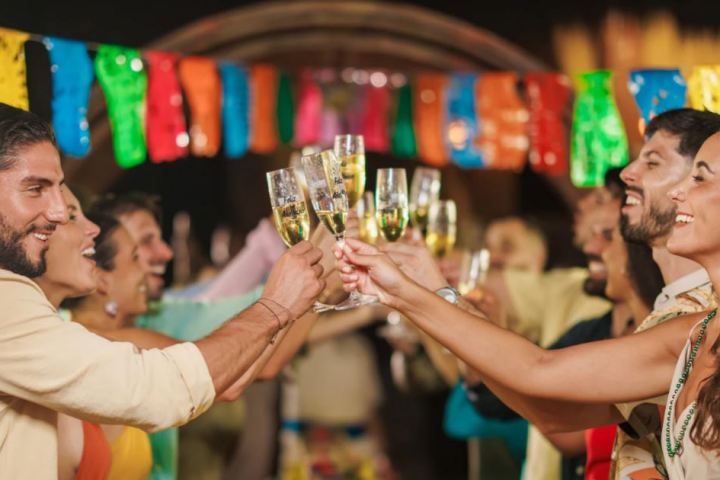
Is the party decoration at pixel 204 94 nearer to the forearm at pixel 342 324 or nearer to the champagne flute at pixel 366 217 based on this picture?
the forearm at pixel 342 324

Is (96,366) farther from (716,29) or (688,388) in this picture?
(716,29)

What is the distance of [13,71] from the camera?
3137 mm

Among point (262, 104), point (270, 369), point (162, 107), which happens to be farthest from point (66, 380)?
point (262, 104)

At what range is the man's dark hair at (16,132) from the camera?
241 cm

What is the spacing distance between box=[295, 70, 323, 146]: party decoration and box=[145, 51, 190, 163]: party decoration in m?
1.98

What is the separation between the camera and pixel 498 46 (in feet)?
20.8

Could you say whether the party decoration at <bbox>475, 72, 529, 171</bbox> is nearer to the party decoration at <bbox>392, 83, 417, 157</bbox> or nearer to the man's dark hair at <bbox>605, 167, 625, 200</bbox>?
the party decoration at <bbox>392, 83, 417, 157</bbox>

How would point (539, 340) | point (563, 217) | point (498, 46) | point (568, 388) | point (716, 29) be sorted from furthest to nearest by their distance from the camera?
point (563, 217)
point (498, 46)
point (716, 29)
point (539, 340)
point (568, 388)

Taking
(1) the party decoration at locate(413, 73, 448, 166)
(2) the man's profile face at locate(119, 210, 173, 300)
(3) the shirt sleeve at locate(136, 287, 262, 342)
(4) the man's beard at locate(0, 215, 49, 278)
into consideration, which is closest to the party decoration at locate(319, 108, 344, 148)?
(1) the party decoration at locate(413, 73, 448, 166)

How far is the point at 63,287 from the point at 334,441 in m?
3.80

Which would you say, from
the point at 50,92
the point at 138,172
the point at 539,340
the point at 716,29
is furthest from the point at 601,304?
the point at 138,172

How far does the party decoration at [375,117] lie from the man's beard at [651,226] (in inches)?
128

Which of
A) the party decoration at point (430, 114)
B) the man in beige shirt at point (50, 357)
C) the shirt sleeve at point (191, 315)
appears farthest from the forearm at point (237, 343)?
the party decoration at point (430, 114)

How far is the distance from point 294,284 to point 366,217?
80 centimetres
